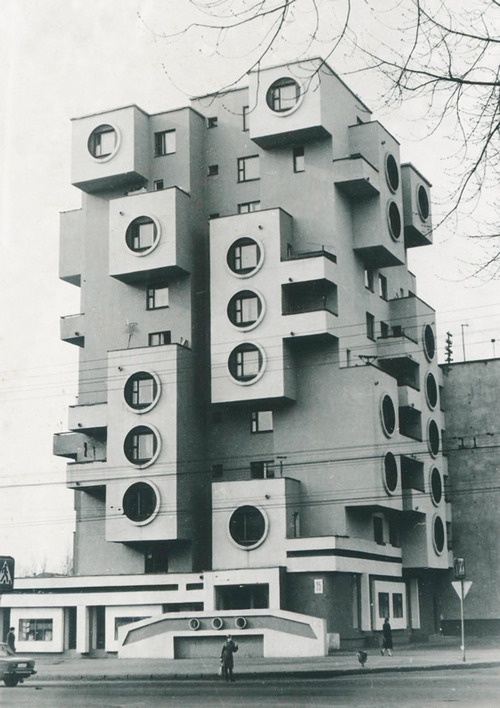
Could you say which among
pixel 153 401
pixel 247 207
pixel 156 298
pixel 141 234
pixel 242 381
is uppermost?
pixel 247 207

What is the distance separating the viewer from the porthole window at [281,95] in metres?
59.7

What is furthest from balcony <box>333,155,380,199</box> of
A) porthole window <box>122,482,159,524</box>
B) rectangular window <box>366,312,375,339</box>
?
porthole window <box>122,482,159,524</box>

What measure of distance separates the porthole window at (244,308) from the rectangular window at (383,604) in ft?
55.9

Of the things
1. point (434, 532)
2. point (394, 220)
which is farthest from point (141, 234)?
point (434, 532)

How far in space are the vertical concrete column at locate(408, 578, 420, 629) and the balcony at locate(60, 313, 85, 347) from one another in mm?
25628

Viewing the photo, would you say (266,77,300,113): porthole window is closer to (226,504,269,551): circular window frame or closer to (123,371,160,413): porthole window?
(123,371,160,413): porthole window

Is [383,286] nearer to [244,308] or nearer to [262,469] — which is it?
[244,308]

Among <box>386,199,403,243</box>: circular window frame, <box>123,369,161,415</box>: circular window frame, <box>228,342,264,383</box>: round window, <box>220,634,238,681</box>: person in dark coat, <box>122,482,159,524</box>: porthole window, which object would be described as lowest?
<box>220,634,238,681</box>: person in dark coat

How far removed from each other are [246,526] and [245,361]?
9.07 metres

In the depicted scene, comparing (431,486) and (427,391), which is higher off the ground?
(427,391)

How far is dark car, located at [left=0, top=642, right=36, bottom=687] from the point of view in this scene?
3341 centimetres

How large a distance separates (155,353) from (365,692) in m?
33.3

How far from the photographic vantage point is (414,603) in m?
66.5

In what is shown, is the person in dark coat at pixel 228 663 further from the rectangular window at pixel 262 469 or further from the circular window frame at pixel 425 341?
the circular window frame at pixel 425 341
